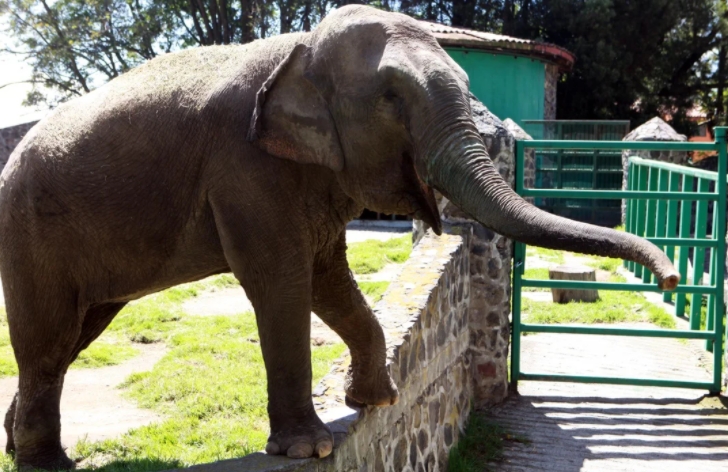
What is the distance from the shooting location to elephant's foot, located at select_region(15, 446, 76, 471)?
438cm

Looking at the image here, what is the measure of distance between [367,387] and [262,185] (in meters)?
1.33

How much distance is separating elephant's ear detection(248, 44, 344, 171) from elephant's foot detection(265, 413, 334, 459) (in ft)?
3.68

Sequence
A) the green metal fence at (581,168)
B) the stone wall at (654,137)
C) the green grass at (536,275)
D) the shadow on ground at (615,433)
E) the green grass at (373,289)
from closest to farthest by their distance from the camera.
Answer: the shadow on ground at (615,433) → the green grass at (373,289) → the green grass at (536,275) → the stone wall at (654,137) → the green metal fence at (581,168)

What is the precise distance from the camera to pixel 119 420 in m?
5.98

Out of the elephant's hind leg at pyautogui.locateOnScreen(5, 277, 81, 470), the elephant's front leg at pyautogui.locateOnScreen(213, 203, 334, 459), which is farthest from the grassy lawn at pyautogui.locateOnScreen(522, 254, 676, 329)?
the elephant's front leg at pyautogui.locateOnScreen(213, 203, 334, 459)

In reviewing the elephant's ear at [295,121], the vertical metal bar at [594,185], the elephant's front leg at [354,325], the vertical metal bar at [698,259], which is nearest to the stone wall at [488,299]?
the vertical metal bar at [698,259]

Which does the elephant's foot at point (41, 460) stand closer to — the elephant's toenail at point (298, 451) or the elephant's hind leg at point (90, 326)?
the elephant's hind leg at point (90, 326)

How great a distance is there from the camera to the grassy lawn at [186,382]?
200 inches

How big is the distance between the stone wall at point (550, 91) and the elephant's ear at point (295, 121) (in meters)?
21.6

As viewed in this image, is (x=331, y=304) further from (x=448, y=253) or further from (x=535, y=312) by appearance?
(x=535, y=312)

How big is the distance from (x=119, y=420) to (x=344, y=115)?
3568 millimetres

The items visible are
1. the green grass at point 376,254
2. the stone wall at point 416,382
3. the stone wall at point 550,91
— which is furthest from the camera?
the stone wall at point 550,91

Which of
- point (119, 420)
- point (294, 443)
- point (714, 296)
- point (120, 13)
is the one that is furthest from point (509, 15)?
point (294, 443)

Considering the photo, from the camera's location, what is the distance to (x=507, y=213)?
2842 millimetres
